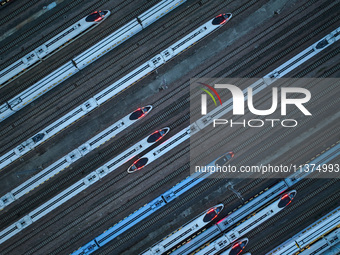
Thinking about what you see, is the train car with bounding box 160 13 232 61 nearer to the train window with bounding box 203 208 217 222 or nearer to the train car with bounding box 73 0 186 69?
the train car with bounding box 73 0 186 69

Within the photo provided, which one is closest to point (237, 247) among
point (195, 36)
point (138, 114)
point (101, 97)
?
point (138, 114)

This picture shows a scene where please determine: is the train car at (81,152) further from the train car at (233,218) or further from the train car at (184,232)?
Result: the train car at (233,218)

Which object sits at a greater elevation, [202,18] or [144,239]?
[202,18]

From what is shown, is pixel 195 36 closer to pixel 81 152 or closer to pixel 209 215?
pixel 81 152

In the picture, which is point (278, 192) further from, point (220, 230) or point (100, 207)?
point (100, 207)

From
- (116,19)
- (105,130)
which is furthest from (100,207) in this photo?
(116,19)

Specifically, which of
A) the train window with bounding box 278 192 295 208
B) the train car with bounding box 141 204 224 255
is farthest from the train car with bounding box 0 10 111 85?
the train window with bounding box 278 192 295 208

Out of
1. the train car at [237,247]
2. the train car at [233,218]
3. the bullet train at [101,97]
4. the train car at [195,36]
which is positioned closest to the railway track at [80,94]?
the bullet train at [101,97]
